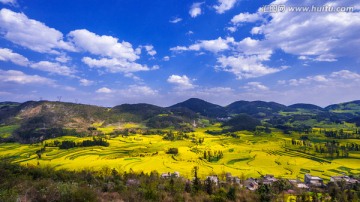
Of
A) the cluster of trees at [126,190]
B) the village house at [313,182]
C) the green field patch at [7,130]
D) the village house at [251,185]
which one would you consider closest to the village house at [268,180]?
the village house at [251,185]

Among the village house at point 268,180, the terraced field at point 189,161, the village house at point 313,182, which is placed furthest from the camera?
the terraced field at point 189,161

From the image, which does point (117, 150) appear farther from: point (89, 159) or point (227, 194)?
point (227, 194)

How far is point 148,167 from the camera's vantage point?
3292 inches

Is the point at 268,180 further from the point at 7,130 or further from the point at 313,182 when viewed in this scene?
the point at 7,130

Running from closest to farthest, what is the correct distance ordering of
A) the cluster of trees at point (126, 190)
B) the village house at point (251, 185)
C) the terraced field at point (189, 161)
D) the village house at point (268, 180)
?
the cluster of trees at point (126, 190) < the village house at point (251, 185) < the village house at point (268, 180) < the terraced field at point (189, 161)

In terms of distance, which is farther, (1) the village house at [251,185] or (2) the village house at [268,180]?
(2) the village house at [268,180]

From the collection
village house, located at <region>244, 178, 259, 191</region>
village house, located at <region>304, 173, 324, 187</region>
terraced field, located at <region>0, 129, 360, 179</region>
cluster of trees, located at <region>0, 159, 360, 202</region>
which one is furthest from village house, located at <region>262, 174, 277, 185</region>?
village house, located at <region>304, 173, 324, 187</region>

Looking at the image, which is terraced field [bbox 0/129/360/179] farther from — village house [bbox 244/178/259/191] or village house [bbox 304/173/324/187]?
village house [bbox 244/178/259/191]

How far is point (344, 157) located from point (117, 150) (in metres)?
98.1

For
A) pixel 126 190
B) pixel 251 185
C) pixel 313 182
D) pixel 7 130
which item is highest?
pixel 7 130

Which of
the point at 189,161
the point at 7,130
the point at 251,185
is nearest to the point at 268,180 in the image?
the point at 251,185

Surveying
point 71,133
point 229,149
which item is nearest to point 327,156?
point 229,149

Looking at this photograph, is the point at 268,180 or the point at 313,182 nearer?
the point at 313,182

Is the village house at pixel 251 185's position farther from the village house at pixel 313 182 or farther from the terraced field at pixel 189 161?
the village house at pixel 313 182
